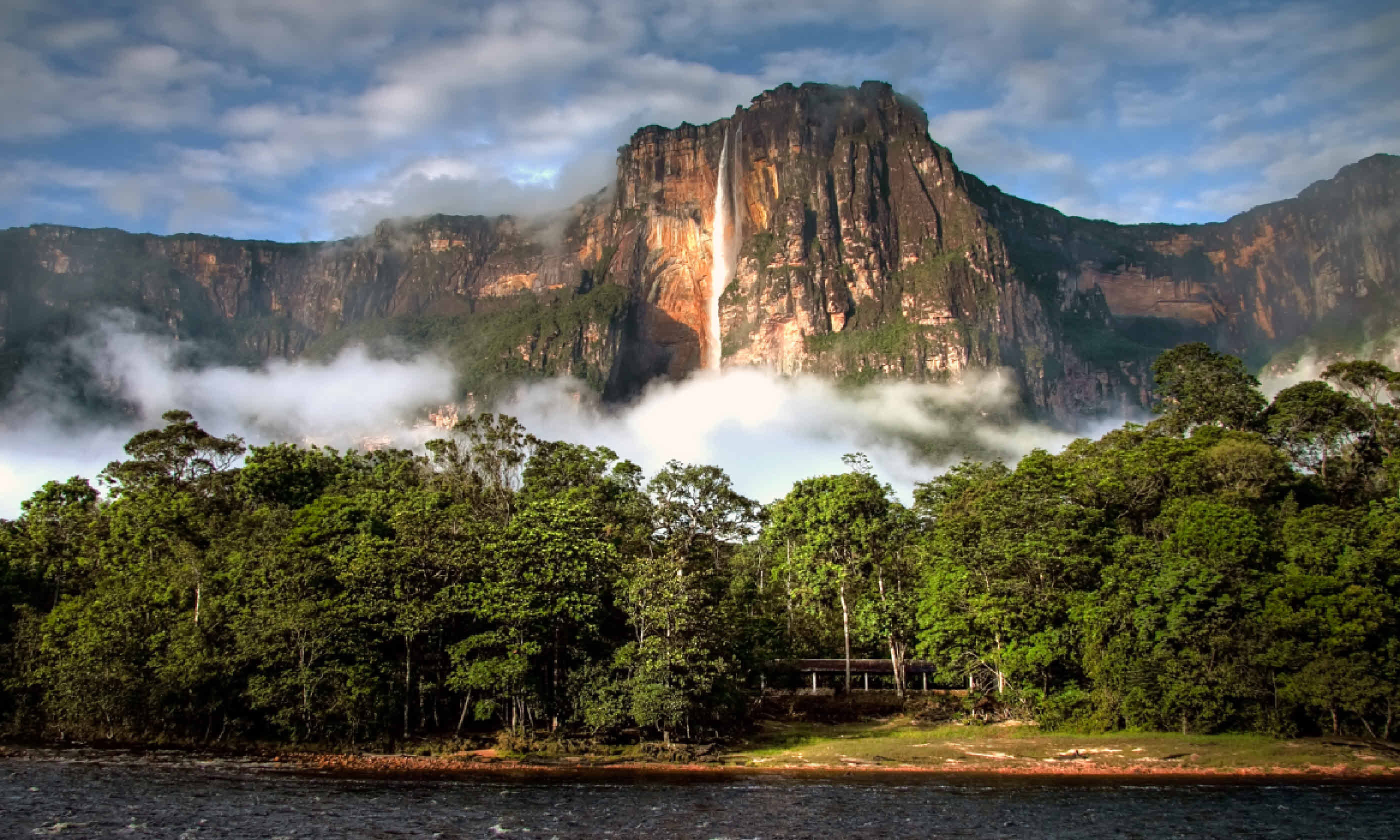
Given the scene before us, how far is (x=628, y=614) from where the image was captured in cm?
5469

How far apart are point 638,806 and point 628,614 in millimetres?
16463

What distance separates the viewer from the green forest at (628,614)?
1998 inches

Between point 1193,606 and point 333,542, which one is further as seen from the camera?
point 333,542

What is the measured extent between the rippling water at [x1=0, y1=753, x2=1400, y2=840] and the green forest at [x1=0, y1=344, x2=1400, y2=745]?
21.7ft

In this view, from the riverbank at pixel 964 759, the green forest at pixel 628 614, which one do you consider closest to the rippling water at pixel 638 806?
the riverbank at pixel 964 759

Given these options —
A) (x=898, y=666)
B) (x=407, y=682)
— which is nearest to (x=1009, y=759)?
(x=898, y=666)

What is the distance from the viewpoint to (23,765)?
4444 cm

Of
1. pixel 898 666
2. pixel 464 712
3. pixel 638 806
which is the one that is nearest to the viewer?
pixel 638 806

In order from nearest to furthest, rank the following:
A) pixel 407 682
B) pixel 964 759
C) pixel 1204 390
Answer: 1. pixel 964 759
2. pixel 407 682
3. pixel 1204 390

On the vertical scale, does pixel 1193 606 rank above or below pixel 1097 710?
above

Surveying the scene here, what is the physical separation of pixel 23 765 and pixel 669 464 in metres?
48.7

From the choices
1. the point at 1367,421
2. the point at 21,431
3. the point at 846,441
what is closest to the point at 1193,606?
the point at 1367,421

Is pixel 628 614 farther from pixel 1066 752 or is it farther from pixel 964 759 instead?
pixel 1066 752

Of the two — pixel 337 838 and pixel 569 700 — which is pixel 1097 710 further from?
pixel 337 838
